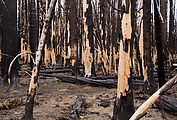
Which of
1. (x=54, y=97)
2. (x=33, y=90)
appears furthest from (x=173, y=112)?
(x=54, y=97)

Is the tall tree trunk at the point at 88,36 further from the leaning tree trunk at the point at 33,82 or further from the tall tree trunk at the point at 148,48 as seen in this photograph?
the leaning tree trunk at the point at 33,82

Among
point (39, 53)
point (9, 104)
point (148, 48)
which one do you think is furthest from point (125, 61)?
point (9, 104)

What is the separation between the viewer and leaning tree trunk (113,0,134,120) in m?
2.11

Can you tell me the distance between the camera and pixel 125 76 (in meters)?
2.11

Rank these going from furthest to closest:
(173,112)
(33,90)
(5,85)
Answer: (5,85)
(173,112)
(33,90)

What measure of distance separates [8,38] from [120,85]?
415 centimetres

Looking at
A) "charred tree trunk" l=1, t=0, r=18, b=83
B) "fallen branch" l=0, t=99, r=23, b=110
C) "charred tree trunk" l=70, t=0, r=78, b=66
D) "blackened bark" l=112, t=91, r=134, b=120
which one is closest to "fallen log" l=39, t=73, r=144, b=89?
"charred tree trunk" l=70, t=0, r=78, b=66

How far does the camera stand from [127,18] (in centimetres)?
215

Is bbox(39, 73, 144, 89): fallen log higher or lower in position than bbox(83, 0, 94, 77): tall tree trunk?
lower

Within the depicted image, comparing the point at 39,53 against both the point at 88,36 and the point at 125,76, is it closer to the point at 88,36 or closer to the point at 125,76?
the point at 125,76

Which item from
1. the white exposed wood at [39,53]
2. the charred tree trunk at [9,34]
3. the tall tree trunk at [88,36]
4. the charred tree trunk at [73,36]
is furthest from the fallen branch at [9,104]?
the tall tree trunk at [88,36]

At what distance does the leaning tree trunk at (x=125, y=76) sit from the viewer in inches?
83.1

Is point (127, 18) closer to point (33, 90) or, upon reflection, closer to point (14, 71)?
point (33, 90)

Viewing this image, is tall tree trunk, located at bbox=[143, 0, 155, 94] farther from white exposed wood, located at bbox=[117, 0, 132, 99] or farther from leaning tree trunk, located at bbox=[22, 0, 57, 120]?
leaning tree trunk, located at bbox=[22, 0, 57, 120]
